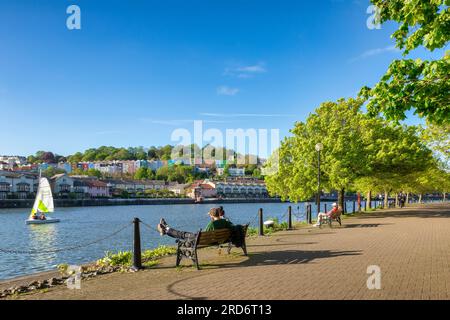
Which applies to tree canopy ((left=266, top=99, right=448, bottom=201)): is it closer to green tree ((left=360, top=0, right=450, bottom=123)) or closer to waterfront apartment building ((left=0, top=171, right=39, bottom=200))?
green tree ((left=360, top=0, right=450, bottom=123))

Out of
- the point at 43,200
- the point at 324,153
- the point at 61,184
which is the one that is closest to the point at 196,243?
the point at 324,153

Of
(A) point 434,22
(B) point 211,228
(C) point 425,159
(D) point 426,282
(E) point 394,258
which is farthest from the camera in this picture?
(C) point 425,159

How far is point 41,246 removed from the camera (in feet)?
106

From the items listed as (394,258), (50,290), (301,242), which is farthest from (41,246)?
(394,258)

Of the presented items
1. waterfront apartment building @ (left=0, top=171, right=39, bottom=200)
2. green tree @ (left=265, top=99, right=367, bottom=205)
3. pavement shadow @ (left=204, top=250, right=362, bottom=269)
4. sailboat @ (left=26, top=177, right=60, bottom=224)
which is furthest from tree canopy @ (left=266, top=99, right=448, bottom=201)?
waterfront apartment building @ (left=0, top=171, right=39, bottom=200)

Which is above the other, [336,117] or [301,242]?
[336,117]

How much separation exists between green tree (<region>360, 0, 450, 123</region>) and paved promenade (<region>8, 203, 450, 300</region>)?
3.99 meters

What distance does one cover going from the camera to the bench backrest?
1124 cm

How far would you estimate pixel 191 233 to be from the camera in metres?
11.3

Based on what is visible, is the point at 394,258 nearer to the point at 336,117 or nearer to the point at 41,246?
the point at 336,117

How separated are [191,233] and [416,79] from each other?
710cm

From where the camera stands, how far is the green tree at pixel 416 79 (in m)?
9.58

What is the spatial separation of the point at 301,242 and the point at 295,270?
20.3 ft

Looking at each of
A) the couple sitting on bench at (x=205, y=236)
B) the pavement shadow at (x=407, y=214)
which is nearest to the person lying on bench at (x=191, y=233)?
the couple sitting on bench at (x=205, y=236)
